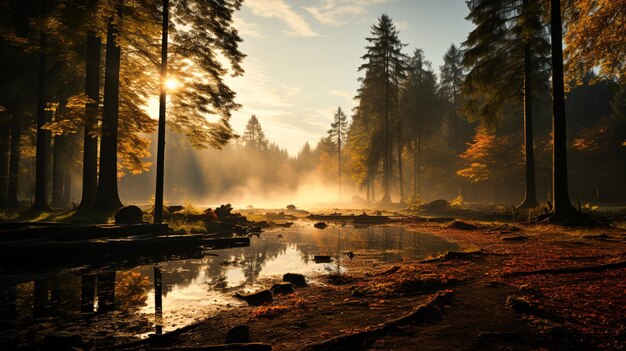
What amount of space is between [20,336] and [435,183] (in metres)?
63.1

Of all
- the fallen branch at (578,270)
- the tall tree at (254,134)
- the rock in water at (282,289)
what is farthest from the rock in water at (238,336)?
the tall tree at (254,134)

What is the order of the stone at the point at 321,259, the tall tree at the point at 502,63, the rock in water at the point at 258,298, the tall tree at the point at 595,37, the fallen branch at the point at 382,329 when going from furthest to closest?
the tall tree at the point at 502,63 → the tall tree at the point at 595,37 → the stone at the point at 321,259 → the rock in water at the point at 258,298 → the fallen branch at the point at 382,329

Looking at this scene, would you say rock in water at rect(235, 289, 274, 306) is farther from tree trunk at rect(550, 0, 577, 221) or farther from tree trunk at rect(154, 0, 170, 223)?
tree trunk at rect(550, 0, 577, 221)

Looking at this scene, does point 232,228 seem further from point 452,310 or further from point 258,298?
point 452,310

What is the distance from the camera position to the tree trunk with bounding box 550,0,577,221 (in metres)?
14.3

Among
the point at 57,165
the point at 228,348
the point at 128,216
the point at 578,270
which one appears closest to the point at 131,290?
the point at 228,348

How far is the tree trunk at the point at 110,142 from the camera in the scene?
54.1 feet

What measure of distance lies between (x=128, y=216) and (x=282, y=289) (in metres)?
9.68

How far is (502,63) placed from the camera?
20938mm

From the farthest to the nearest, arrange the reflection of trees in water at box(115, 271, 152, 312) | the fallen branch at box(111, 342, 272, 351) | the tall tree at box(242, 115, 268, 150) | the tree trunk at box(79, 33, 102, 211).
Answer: the tall tree at box(242, 115, 268, 150) < the tree trunk at box(79, 33, 102, 211) < the reflection of trees in water at box(115, 271, 152, 312) < the fallen branch at box(111, 342, 272, 351)

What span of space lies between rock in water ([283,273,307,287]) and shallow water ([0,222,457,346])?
1.07 feet

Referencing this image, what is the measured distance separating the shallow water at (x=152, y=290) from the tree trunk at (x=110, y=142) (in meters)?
8.10

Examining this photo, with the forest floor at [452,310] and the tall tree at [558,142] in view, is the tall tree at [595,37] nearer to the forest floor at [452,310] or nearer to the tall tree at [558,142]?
the tall tree at [558,142]

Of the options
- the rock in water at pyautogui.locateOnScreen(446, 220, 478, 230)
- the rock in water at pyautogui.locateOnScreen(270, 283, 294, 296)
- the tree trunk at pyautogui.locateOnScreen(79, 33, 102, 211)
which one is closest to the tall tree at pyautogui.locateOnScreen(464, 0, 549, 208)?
the rock in water at pyautogui.locateOnScreen(446, 220, 478, 230)
